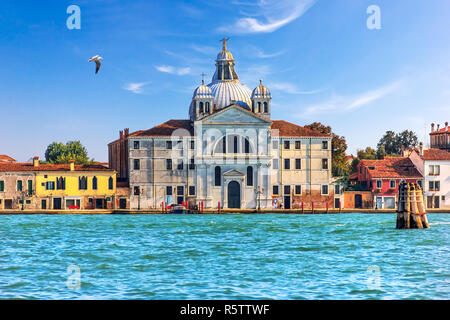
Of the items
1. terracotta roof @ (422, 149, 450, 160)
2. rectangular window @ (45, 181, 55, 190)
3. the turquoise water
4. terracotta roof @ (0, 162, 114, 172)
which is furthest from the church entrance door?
the turquoise water

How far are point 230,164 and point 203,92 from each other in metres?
6.78

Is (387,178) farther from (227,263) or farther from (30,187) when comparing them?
(227,263)

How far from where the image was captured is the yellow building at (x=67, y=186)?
49.9 metres

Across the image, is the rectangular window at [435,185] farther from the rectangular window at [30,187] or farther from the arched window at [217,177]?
the rectangular window at [30,187]

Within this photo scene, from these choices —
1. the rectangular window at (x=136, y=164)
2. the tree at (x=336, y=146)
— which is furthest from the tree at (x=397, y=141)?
the rectangular window at (x=136, y=164)

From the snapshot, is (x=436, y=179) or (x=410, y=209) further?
(x=436, y=179)

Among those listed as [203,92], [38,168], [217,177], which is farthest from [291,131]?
[38,168]

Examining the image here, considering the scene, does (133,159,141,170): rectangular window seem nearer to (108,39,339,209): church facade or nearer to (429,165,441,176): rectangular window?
(108,39,339,209): church facade

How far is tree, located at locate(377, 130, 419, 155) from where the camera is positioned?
251 feet

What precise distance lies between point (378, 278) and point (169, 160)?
36229 millimetres

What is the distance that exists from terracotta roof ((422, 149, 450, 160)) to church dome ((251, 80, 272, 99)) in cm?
1347

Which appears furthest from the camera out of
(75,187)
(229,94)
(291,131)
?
(229,94)

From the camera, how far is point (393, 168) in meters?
53.8
